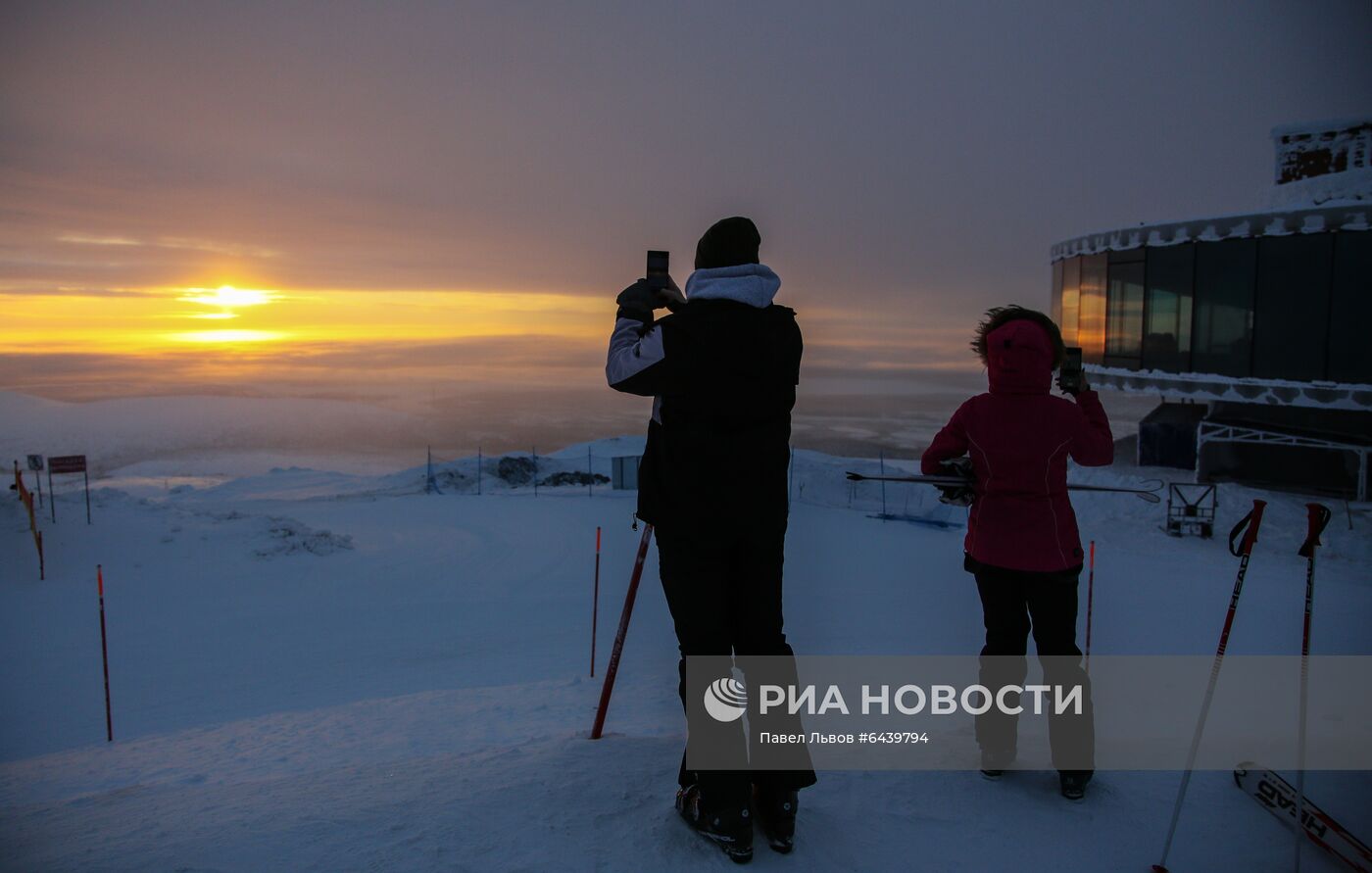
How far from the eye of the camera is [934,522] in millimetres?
21516

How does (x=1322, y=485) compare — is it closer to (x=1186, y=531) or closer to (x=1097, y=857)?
(x=1186, y=531)

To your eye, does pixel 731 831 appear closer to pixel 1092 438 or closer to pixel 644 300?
pixel 644 300

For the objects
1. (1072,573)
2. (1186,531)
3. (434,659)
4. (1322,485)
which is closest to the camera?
(1072,573)

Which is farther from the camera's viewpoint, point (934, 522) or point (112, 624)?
point (934, 522)

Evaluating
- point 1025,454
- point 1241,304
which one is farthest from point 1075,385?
point 1241,304

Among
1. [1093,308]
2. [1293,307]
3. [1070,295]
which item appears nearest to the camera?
[1293,307]

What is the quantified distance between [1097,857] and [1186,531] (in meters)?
17.3

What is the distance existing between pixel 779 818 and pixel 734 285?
2096mm

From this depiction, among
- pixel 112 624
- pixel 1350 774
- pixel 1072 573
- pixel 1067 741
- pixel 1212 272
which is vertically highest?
pixel 1212 272

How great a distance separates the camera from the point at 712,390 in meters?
3.27

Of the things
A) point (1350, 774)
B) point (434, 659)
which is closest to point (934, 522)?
point (434, 659)

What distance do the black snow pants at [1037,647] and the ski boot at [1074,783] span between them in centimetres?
3

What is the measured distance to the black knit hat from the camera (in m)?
3.35

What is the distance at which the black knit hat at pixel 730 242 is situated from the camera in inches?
132
